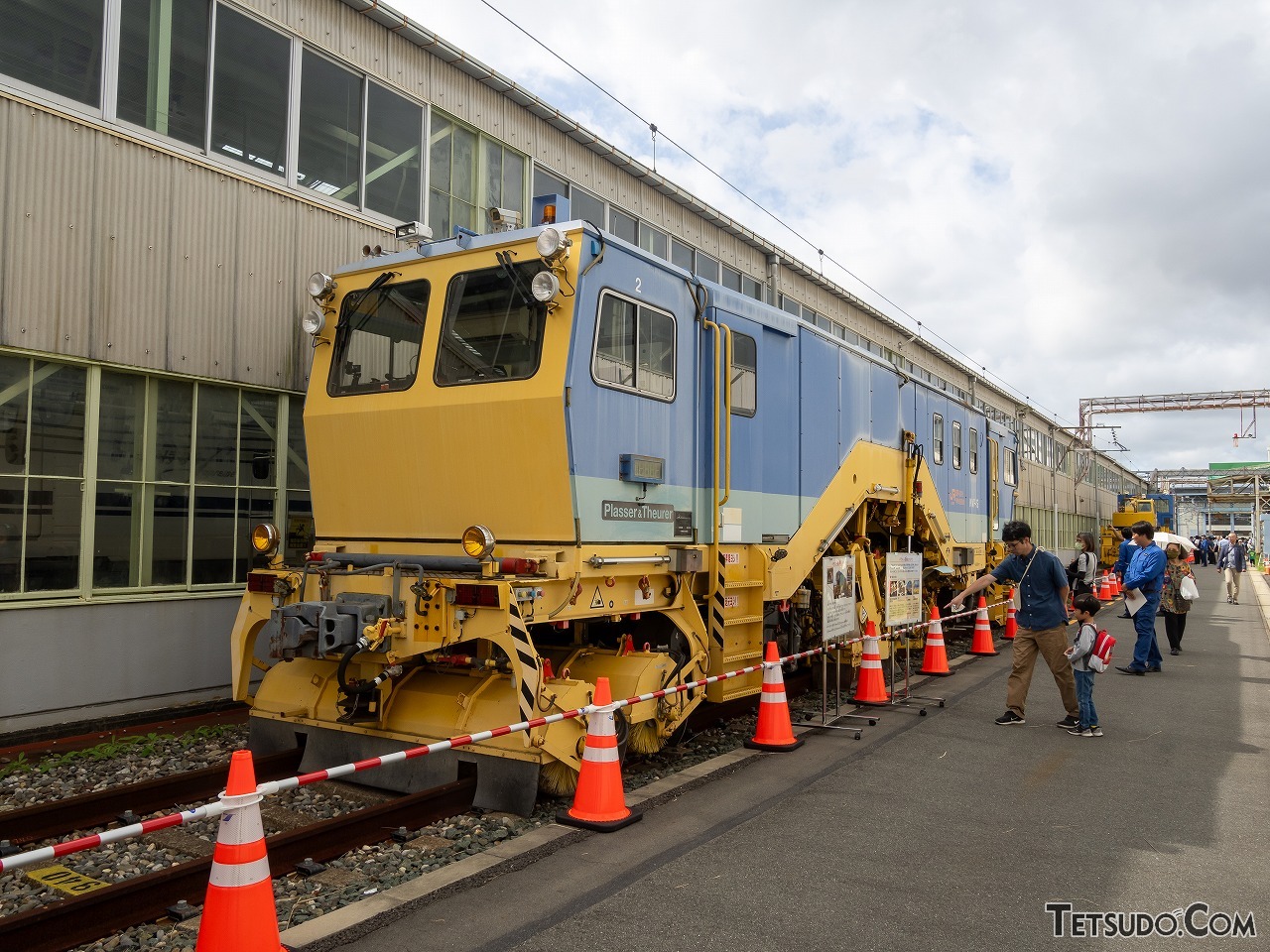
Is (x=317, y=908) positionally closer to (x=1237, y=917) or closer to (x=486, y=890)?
(x=486, y=890)

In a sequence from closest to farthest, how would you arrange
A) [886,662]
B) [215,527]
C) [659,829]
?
[659,829], [215,527], [886,662]

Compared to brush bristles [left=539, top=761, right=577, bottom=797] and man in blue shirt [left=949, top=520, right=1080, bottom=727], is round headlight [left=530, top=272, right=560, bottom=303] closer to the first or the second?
brush bristles [left=539, top=761, right=577, bottom=797]

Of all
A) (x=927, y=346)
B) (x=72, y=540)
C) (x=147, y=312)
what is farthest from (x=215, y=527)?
(x=927, y=346)

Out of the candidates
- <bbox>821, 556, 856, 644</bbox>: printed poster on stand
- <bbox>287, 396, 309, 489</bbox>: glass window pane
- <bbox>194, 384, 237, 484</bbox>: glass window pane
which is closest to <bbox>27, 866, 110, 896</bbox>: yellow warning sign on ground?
<bbox>194, 384, 237, 484</bbox>: glass window pane

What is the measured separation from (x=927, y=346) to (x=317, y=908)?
92.6 ft

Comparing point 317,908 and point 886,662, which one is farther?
point 886,662

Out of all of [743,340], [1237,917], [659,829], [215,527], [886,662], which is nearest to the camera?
[1237,917]

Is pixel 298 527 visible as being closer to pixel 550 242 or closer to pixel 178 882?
pixel 550 242

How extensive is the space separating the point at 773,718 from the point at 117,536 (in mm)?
6130

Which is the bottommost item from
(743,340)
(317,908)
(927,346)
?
(317,908)

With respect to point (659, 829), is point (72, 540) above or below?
above

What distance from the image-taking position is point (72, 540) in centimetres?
847

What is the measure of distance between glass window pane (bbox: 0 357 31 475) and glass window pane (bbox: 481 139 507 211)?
259 inches

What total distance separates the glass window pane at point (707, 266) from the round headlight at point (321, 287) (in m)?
11.4
